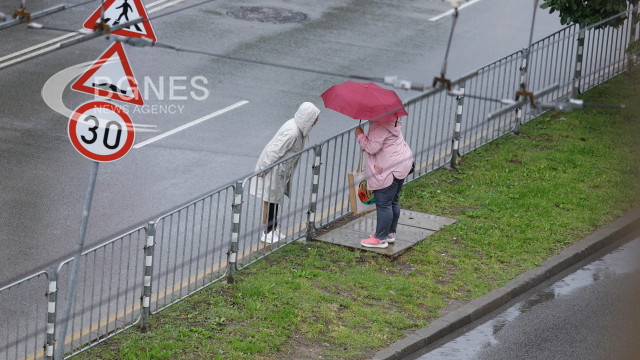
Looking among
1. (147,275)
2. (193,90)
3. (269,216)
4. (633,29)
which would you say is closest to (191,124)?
(193,90)

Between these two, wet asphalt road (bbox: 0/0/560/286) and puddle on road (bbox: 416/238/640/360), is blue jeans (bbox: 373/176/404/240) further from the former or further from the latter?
wet asphalt road (bbox: 0/0/560/286)

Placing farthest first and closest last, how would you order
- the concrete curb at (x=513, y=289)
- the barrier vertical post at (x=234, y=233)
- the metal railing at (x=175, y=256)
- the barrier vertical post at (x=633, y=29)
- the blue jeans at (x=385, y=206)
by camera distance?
the barrier vertical post at (x=633, y=29) < the blue jeans at (x=385, y=206) < the barrier vertical post at (x=234, y=233) < the concrete curb at (x=513, y=289) < the metal railing at (x=175, y=256)

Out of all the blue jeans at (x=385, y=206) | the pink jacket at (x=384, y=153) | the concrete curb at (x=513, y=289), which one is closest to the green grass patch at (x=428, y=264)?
the concrete curb at (x=513, y=289)

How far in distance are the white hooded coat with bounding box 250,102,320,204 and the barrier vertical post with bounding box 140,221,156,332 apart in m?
2.16

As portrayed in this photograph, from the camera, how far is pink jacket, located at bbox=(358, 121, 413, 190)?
11.1 m

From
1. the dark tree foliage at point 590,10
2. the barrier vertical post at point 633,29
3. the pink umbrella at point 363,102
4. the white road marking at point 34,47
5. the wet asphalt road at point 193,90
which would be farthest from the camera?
the white road marking at point 34,47

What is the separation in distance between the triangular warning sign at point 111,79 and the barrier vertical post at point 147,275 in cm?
136

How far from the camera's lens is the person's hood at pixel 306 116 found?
11.2 metres

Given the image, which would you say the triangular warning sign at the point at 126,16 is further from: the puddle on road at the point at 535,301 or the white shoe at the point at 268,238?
the puddle on road at the point at 535,301

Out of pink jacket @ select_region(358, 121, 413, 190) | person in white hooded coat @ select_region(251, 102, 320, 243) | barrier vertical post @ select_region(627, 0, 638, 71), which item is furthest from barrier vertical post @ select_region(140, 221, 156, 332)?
barrier vertical post @ select_region(627, 0, 638, 71)

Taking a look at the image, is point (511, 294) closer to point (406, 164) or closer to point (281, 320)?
point (406, 164)

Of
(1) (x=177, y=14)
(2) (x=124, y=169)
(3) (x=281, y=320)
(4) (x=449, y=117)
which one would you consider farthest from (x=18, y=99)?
(3) (x=281, y=320)

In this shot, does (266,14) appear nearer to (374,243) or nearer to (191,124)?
(191,124)

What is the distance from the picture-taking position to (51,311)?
27.6 ft
